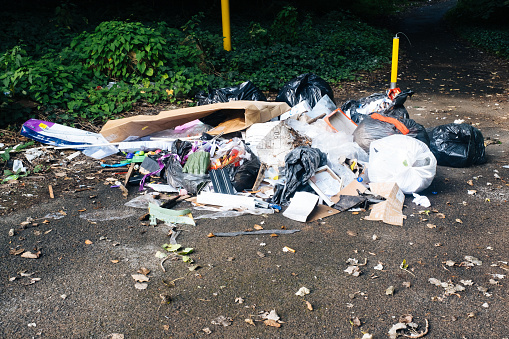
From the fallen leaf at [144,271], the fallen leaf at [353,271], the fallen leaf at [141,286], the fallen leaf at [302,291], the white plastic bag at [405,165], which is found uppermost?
the white plastic bag at [405,165]

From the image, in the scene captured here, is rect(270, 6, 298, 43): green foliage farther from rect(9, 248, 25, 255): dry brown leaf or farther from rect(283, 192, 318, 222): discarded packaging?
rect(9, 248, 25, 255): dry brown leaf

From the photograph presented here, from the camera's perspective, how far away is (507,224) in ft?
11.3

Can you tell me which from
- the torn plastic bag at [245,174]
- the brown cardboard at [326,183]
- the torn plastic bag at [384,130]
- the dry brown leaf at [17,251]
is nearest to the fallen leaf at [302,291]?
the brown cardboard at [326,183]

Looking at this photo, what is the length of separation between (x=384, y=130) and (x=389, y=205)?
1.20 m

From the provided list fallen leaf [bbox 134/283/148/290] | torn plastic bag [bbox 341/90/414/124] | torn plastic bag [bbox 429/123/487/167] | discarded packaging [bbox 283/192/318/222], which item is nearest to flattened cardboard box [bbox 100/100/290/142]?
torn plastic bag [bbox 341/90/414/124]

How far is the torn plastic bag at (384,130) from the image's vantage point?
4526 millimetres

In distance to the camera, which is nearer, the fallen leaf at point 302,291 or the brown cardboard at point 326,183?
the fallen leaf at point 302,291

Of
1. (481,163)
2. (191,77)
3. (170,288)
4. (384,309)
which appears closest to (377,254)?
(384,309)

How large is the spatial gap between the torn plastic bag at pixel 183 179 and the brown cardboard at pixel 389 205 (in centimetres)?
156

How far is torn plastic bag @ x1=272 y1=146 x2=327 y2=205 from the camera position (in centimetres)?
392

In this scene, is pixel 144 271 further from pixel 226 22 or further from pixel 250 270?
pixel 226 22

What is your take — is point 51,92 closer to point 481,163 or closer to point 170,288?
point 170,288

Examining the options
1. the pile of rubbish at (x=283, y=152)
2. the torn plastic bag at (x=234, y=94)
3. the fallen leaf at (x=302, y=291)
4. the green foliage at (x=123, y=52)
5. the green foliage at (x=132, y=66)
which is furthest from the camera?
the green foliage at (x=123, y=52)

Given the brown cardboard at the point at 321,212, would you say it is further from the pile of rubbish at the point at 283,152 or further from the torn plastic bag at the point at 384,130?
the torn plastic bag at the point at 384,130
